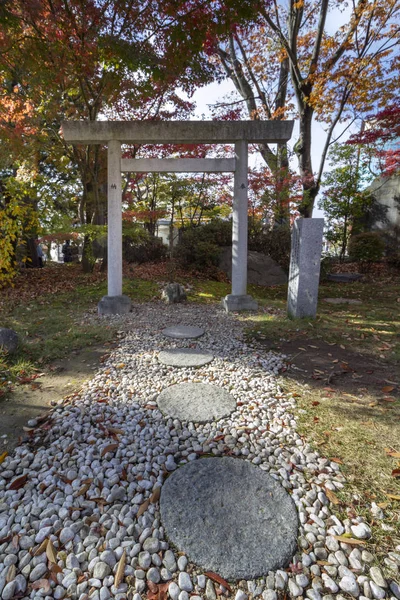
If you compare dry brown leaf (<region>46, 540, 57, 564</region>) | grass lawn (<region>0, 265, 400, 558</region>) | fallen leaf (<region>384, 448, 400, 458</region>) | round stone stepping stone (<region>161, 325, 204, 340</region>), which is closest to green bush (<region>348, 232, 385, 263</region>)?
grass lawn (<region>0, 265, 400, 558</region>)

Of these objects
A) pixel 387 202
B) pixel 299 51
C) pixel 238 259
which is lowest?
pixel 238 259

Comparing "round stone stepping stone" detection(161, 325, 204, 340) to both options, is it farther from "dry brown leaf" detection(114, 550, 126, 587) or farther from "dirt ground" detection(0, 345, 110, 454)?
"dry brown leaf" detection(114, 550, 126, 587)

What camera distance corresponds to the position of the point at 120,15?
564 cm

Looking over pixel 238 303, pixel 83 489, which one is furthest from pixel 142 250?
pixel 83 489

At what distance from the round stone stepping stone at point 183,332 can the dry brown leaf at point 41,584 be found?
10.7 feet

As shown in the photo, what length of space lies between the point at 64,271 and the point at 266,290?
6154 millimetres

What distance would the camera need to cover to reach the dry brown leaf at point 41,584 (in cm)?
137

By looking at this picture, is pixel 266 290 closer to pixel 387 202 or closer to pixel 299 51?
pixel 299 51

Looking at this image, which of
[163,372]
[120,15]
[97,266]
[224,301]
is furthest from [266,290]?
[120,15]

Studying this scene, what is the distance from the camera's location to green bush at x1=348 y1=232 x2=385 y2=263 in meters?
10.5

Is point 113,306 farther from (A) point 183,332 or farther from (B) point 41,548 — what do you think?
(B) point 41,548

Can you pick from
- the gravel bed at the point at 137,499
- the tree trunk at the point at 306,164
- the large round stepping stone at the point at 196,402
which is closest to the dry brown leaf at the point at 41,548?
the gravel bed at the point at 137,499

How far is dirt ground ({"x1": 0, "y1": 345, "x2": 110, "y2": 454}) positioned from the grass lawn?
26 centimetres

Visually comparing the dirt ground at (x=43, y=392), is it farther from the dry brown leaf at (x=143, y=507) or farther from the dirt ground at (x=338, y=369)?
the dirt ground at (x=338, y=369)
